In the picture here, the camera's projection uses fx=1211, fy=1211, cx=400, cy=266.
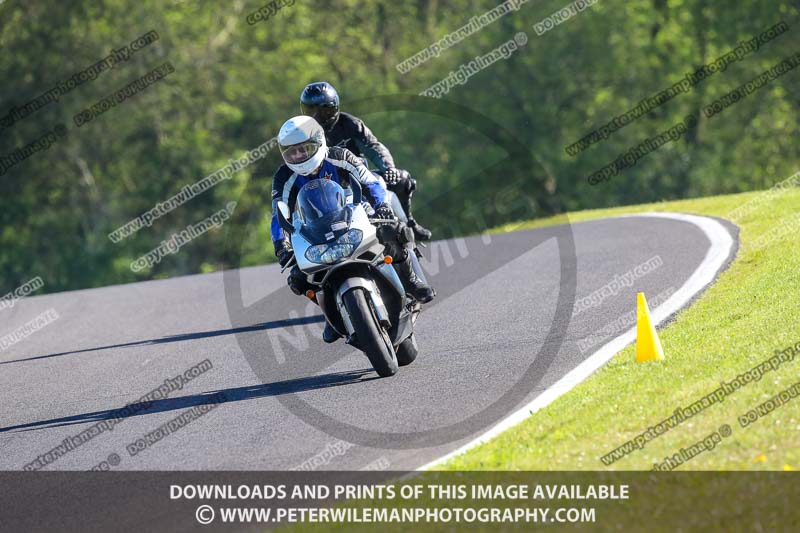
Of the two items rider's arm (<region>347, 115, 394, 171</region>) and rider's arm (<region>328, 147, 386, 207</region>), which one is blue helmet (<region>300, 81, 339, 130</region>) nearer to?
rider's arm (<region>347, 115, 394, 171</region>)

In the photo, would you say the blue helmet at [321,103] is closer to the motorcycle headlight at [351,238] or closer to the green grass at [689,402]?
the motorcycle headlight at [351,238]

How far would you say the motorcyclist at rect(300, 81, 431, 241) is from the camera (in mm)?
10227

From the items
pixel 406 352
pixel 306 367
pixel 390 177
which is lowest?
pixel 406 352

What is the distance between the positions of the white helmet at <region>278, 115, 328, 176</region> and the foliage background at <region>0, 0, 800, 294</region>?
1335 inches

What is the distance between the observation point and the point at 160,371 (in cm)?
1127

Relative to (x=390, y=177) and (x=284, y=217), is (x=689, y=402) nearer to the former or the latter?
(x=284, y=217)

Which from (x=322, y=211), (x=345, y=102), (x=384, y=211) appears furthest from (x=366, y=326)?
(x=345, y=102)

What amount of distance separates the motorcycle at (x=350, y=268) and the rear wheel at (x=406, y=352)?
0.99 ft

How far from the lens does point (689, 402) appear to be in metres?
6.96

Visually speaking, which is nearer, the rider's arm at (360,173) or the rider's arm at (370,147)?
the rider's arm at (360,173)

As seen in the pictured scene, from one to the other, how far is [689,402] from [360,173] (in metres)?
3.38

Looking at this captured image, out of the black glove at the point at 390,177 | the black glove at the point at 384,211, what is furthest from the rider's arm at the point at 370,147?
the black glove at the point at 384,211

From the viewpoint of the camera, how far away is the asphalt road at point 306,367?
7605 millimetres

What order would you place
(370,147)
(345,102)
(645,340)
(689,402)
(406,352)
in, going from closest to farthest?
(689,402)
(645,340)
(406,352)
(370,147)
(345,102)
